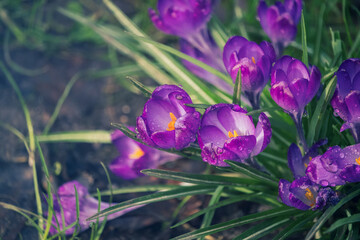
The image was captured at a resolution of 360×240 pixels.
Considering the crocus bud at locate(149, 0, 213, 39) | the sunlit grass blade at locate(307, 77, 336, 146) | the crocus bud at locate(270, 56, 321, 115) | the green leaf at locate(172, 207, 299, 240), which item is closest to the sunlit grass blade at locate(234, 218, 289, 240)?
the green leaf at locate(172, 207, 299, 240)

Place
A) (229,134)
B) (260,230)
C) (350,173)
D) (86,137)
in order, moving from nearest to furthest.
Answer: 1. (350,173)
2. (229,134)
3. (260,230)
4. (86,137)

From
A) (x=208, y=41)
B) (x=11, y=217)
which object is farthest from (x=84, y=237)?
(x=208, y=41)

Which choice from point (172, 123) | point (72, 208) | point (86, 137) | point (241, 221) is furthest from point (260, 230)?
point (86, 137)

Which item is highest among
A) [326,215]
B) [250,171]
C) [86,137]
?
[86,137]

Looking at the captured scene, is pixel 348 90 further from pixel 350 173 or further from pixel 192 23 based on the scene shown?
pixel 192 23

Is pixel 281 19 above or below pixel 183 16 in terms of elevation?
below

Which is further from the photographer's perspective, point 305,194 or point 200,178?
point 200,178

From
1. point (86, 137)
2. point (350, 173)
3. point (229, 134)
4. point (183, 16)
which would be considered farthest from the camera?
point (86, 137)

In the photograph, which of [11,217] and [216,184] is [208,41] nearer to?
[216,184]
